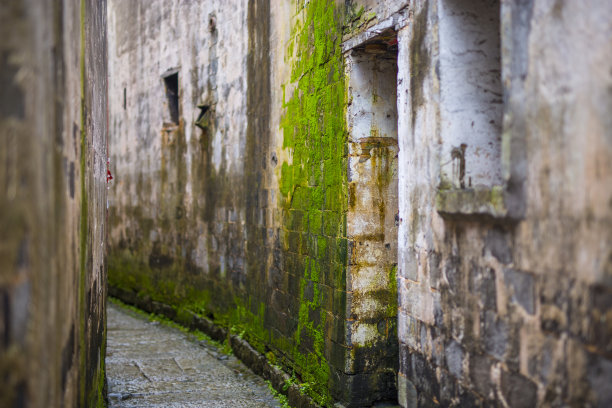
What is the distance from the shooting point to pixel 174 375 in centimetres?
625

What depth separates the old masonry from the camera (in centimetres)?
178

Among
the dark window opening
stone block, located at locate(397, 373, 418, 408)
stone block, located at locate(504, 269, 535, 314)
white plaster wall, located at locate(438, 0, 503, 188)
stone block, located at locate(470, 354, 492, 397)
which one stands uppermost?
the dark window opening

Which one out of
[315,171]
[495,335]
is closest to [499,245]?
[495,335]

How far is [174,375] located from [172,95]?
15.8 feet

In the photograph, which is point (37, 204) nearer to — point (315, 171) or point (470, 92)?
point (470, 92)

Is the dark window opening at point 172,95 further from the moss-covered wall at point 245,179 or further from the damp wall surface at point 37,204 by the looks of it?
the damp wall surface at point 37,204

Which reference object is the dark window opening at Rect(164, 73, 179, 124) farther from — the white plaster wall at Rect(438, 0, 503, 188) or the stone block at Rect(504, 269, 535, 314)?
the stone block at Rect(504, 269, 535, 314)

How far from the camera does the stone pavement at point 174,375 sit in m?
5.42

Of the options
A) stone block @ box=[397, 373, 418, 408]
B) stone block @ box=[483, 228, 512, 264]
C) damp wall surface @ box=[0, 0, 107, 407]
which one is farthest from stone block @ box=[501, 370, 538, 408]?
damp wall surface @ box=[0, 0, 107, 407]

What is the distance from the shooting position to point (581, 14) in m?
2.08

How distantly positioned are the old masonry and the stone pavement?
0.28m

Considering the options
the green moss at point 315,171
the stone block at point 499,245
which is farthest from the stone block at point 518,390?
the green moss at point 315,171

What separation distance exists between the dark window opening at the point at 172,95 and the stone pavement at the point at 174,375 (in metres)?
3.28

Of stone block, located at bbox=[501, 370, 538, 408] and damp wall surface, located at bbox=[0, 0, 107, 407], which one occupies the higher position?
damp wall surface, located at bbox=[0, 0, 107, 407]
